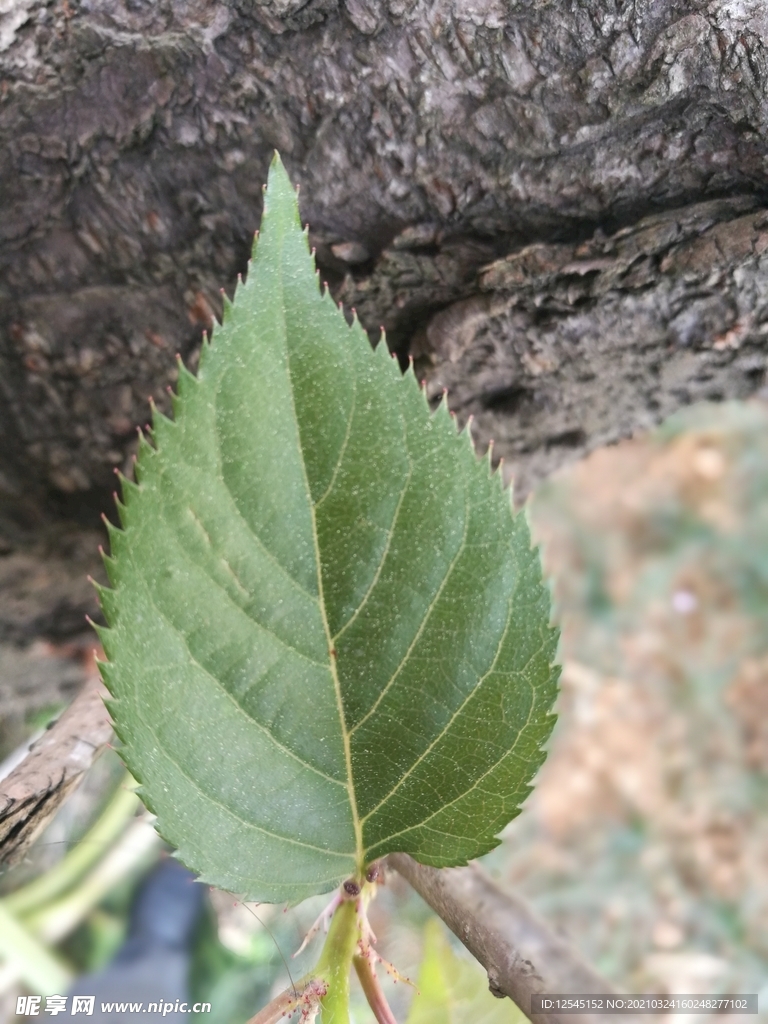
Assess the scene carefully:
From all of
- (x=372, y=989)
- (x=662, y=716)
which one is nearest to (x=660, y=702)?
(x=662, y=716)

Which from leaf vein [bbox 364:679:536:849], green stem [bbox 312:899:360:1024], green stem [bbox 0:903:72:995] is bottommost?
green stem [bbox 312:899:360:1024]

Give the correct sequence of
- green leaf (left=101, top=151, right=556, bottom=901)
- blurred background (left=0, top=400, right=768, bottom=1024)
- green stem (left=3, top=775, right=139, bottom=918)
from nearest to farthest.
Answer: green leaf (left=101, top=151, right=556, bottom=901), green stem (left=3, top=775, right=139, bottom=918), blurred background (left=0, top=400, right=768, bottom=1024)

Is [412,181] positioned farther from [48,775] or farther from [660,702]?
[660,702]

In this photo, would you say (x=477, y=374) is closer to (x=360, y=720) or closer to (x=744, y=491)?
(x=360, y=720)

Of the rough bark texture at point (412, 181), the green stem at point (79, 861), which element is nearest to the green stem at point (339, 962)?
the green stem at point (79, 861)

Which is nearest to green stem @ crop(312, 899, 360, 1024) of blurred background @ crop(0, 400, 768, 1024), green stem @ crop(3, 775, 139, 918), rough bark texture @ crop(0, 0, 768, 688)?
green stem @ crop(3, 775, 139, 918)

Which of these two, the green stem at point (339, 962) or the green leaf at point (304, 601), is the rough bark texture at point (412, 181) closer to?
the green leaf at point (304, 601)

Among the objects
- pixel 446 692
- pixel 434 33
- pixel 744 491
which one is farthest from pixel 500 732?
pixel 744 491

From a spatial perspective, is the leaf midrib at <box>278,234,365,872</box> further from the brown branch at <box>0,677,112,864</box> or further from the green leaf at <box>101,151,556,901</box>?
the brown branch at <box>0,677,112,864</box>
